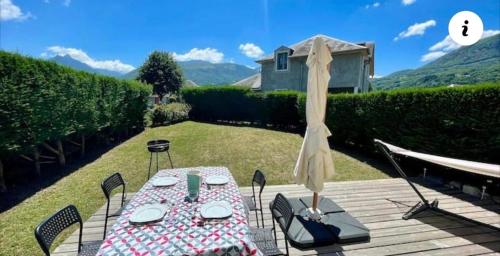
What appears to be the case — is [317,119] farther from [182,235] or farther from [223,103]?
[223,103]

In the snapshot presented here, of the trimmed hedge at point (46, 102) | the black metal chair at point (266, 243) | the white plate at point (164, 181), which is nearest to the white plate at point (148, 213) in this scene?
the white plate at point (164, 181)

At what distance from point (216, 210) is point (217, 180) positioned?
0.83 meters

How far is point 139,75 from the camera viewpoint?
113ft

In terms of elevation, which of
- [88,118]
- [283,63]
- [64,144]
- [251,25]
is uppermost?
[251,25]

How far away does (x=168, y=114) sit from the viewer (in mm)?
15789

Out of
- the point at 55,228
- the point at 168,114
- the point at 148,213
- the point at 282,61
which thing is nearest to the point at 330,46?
the point at 282,61

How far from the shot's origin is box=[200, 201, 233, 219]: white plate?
202 centimetres

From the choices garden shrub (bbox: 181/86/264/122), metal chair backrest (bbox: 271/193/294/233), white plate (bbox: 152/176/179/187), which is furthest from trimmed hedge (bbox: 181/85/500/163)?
white plate (bbox: 152/176/179/187)

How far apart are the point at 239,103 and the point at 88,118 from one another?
9.71 m

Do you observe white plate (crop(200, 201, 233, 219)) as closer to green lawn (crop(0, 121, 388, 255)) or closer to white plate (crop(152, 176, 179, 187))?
white plate (crop(152, 176, 179, 187))

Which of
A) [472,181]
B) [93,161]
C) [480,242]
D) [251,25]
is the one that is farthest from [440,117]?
[251,25]

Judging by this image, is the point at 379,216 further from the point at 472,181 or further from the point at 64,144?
the point at 64,144

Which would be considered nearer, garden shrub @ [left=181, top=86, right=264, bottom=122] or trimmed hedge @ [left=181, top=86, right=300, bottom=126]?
trimmed hedge @ [left=181, top=86, right=300, bottom=126]

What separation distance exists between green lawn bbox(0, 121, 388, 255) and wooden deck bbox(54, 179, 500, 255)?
1.04 m
